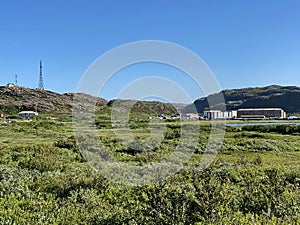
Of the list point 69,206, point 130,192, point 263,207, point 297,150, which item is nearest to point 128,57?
point 130,192

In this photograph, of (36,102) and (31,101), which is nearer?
(36,102)

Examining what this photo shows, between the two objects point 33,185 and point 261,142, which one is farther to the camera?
point 261,142

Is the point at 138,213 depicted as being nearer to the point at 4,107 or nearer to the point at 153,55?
the point at 153,55

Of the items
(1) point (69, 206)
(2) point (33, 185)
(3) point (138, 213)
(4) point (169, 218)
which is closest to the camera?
(4) point (169, 218)

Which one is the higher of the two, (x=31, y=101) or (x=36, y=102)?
(x=31, y=101)

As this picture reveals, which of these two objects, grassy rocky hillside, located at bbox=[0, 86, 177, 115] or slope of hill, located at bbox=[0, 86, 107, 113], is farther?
slope of hill, located at bbox=[0, 86, 107, 113]

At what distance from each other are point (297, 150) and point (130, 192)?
89.4 feet

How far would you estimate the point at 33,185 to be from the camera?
425 inches

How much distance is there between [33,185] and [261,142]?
92.8ft

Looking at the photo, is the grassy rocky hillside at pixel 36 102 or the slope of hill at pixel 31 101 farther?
the slope of hill at pixel 31 101

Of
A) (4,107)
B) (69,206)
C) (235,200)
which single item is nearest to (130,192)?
(69,206)

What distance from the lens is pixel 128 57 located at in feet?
34.6

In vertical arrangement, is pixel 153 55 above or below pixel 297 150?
above

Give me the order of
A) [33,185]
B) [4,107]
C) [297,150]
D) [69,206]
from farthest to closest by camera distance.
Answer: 1. [4,107]
2. [297,150]
3. [33,185]
4. [69,206]
